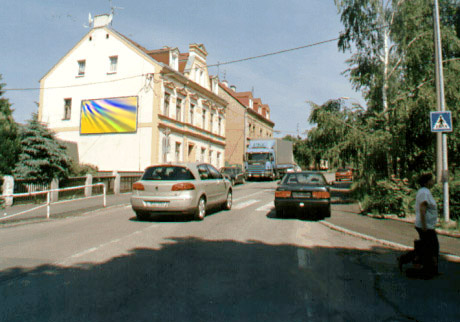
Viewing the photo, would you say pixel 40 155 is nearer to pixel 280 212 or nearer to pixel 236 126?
pixel 280 212

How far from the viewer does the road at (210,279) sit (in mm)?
3766

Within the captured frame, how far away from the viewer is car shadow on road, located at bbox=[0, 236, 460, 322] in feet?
12.2

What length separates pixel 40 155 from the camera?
52.8ft

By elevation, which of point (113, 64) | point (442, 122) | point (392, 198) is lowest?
point (392, 198)

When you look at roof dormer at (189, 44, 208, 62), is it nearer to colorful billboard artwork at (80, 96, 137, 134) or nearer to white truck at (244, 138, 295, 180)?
colorful billboard artwork at (80, 96, 137, 134)

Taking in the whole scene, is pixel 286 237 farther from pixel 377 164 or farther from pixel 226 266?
pixel 377 164

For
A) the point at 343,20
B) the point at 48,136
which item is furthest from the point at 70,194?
the point at 343,20

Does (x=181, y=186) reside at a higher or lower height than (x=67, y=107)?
lower

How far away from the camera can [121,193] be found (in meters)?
20.7

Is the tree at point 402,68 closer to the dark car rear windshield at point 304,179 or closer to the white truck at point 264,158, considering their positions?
the dark car rear windshield at point 304,179

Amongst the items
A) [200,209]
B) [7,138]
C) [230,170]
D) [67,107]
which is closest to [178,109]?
[230,170]

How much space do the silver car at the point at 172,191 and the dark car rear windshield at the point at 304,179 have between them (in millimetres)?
2708

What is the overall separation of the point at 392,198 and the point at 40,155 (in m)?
14.3

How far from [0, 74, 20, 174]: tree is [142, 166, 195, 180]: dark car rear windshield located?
6626 millimetres
